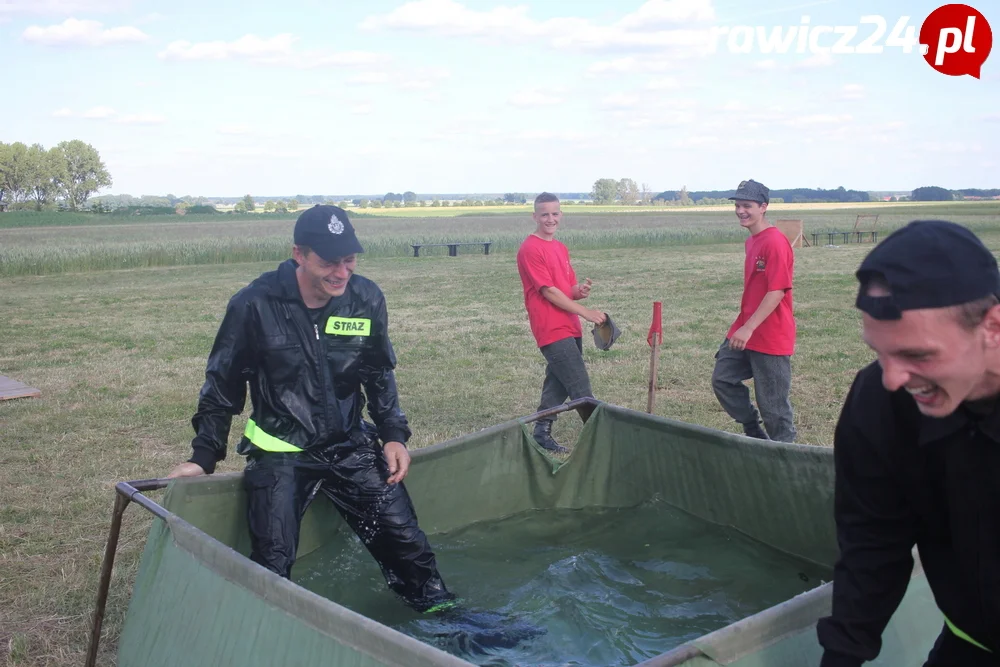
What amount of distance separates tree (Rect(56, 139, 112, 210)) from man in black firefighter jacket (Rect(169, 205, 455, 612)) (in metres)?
118

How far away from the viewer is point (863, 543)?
197 centimetres

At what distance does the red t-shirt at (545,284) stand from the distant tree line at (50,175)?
3825 inches

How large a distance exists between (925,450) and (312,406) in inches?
100

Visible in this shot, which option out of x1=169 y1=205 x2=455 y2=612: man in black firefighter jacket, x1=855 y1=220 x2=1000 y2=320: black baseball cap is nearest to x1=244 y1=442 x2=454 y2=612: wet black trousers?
x1=169 y1=205 x2=455 y2=612: man in black firefighter jacket

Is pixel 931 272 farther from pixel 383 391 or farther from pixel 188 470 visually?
pixel 188 470

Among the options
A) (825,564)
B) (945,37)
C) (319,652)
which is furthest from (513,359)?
(945,37)

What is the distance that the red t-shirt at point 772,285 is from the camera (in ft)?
18.7

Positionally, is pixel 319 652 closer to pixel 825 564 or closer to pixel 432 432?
pixel 825 564

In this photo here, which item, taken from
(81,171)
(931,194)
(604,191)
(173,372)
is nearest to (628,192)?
(604,191)

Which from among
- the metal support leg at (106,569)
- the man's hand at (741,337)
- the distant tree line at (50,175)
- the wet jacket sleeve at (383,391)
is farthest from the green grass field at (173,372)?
the distant tree line at (50,175)

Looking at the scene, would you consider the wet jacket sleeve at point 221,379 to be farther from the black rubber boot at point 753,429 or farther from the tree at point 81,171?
the tree at point 81,171

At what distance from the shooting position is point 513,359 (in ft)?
33.7

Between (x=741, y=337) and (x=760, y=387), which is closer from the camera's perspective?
(x=741, y=337)

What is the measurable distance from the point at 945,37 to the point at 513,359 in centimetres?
1168
